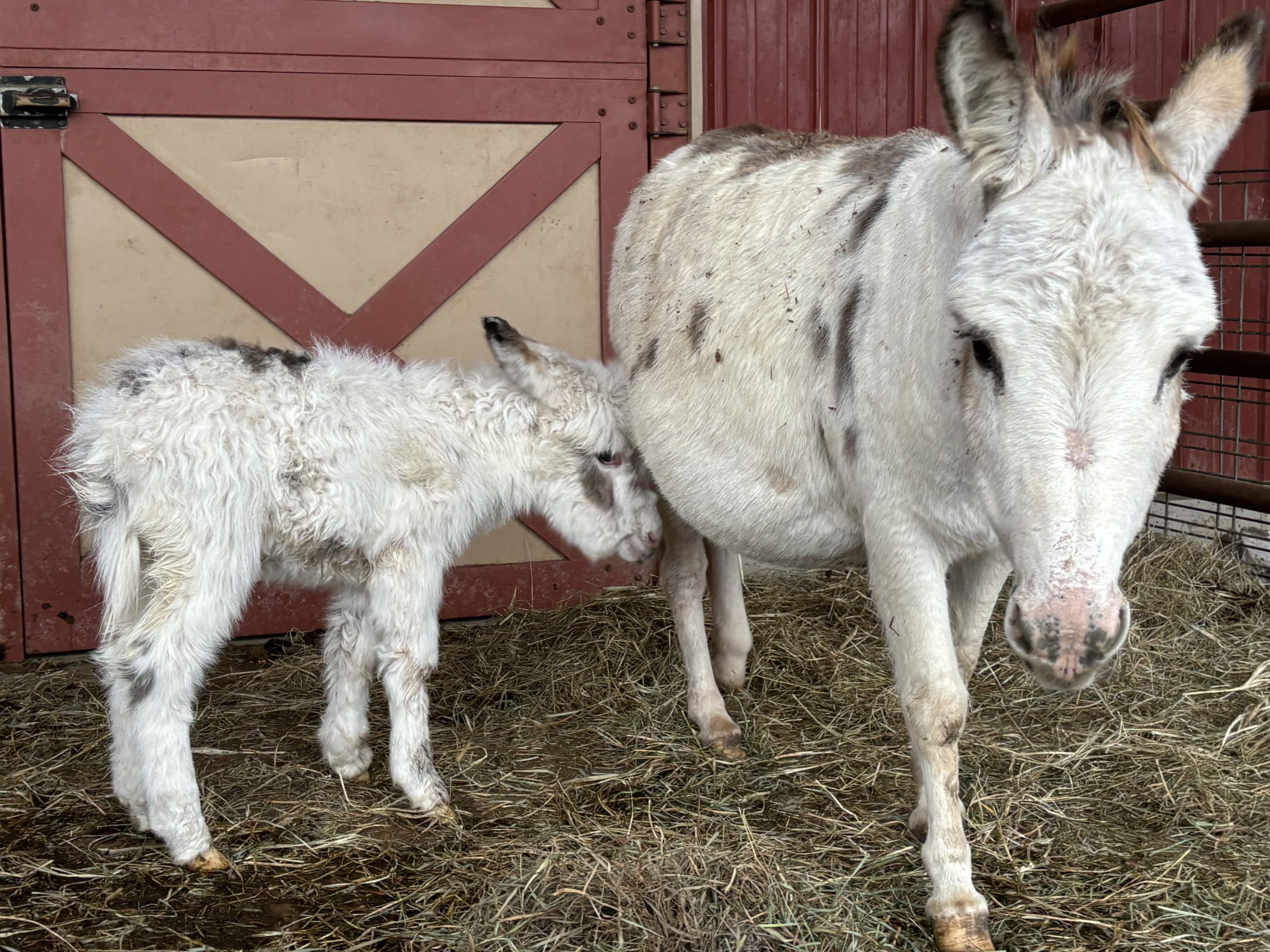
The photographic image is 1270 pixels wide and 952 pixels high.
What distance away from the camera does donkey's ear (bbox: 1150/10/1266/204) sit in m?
2.47

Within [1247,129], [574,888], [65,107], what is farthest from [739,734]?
[1247,129]

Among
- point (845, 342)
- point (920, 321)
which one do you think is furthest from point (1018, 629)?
point (845, 342)

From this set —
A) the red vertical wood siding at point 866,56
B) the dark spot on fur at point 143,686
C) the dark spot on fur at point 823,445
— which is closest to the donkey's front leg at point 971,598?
the dark spot on fur at point 823,445

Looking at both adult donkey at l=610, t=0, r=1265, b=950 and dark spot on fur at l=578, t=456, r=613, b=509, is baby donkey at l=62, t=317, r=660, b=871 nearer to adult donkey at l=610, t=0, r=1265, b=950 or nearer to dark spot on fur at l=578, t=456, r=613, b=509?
dark spot on fur at l=578, t=456, r=613, b=509

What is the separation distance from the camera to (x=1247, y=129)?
275 inches

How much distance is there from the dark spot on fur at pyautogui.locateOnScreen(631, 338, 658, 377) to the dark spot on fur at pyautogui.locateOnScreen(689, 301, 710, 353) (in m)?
0.20

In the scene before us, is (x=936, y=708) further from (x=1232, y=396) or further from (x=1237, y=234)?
(x=1232, y=396)

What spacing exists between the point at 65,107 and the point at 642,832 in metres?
4.04

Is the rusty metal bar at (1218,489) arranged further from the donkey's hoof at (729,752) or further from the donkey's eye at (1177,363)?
the donkey's eye at (1177,363)

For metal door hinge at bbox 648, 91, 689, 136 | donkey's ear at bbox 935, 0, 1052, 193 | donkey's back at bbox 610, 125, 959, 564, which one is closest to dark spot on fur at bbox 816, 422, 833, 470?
donkey's back at bbox 610, 125, 959, 564

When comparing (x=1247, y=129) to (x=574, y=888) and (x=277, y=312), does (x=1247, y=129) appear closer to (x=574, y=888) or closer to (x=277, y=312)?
(x=277, y=312)

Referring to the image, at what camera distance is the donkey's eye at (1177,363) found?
7.39 ft

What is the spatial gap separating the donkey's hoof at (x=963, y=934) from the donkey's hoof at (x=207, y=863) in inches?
77.8

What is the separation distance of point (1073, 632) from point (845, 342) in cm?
124
